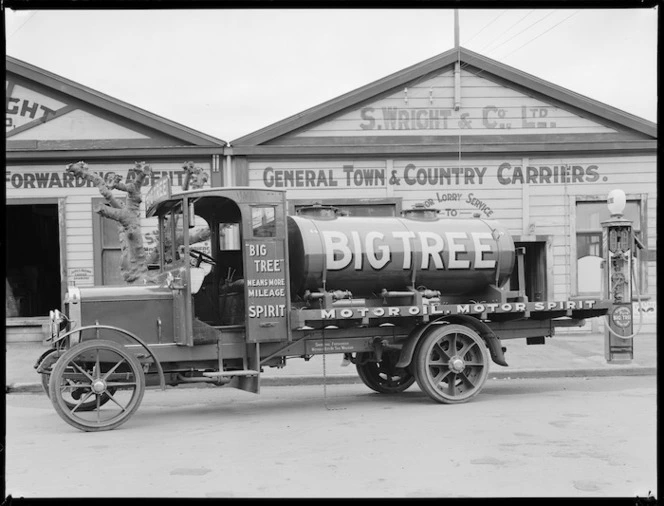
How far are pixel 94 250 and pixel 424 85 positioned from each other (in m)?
7.01

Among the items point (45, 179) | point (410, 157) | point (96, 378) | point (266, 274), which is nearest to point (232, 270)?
point (266, 274)

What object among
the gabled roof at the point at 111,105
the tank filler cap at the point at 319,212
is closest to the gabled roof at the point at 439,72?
the gabled roof at the point at 111,105

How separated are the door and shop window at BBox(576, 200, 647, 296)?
885cm

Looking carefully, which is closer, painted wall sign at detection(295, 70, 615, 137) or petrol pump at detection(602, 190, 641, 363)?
petrol pump at detection(602, 190, 641, 363)

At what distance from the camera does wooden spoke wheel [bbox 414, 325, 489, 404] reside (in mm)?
9055

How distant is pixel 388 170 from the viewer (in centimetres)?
1537

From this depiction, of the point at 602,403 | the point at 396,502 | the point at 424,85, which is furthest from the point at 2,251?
the point at 424,85

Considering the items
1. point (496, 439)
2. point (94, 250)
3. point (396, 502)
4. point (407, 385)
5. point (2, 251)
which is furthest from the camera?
point (94, 250)

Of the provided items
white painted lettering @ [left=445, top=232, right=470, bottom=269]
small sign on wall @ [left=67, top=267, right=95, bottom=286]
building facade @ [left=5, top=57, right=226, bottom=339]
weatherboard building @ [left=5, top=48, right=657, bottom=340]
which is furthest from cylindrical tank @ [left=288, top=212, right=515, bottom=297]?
small sign on wall @ [left=67, top=267, right=95, bottom=286]

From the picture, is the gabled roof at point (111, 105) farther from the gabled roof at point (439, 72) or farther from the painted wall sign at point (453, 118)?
the painted wall sign at point (453, 118)

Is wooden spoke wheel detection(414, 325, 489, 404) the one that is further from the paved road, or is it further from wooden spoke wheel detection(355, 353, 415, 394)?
wooden spoke wheel detection(355, 353, 415, 394)

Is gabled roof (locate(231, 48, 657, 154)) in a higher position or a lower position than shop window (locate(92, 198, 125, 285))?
higher

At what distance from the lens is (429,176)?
15.5 metres

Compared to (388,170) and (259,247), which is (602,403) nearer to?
(259,247)
